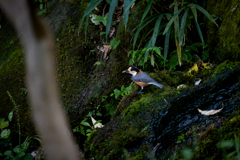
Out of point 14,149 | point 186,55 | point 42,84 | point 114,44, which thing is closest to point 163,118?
point 186,55

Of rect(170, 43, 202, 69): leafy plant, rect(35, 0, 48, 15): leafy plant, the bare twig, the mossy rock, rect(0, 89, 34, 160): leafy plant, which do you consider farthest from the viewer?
rect(35, 0, 48, 15): leafy plant

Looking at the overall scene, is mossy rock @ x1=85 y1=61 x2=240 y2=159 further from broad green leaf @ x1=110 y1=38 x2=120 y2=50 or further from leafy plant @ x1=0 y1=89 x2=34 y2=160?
broad green leaf @ x1=110 y1=38 x2=120 y2=50

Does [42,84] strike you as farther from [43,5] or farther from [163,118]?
[43,5]

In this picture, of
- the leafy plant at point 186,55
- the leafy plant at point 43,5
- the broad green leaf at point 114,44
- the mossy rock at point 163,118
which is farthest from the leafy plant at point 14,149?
the leafy plant at point 43,5

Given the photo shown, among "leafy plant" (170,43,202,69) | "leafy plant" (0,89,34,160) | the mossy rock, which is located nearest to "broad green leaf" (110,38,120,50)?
"leafy plant" (170,43,202,69)

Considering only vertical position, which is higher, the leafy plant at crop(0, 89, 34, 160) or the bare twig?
the bare twig

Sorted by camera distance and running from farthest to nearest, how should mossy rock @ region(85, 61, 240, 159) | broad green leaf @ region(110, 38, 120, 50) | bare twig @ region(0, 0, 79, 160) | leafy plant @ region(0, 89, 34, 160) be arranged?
broad green leaf @ region(110, 38, 120, 50) < leafy plant @ region(0, 89, 34, 160) < mossy rock @ region(85, 61, 240, 159) < bare twig @ region(0, 0, 79, 160)

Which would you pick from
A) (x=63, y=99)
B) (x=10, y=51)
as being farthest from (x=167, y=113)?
(x=10, y=51)

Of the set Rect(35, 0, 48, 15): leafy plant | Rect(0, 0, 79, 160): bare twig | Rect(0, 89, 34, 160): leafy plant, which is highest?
Rect(35, 0, 48, 15): leafy plant

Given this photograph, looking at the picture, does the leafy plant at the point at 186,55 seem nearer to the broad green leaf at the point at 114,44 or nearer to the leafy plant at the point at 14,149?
the broad green leaf at the point at 114,44

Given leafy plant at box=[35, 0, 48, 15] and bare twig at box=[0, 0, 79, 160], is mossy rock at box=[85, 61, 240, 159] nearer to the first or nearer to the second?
bare twig at box=[0, 0, 79, 160]

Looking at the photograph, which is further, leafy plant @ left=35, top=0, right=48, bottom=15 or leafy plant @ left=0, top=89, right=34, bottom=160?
leafy plant @ left=35, top=0, right=48, bottom=15

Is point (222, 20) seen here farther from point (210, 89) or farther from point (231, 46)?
point (210, 89)

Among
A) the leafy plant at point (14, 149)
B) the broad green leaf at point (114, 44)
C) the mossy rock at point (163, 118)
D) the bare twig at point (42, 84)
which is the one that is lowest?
the mossy rock at point (163, 118)
